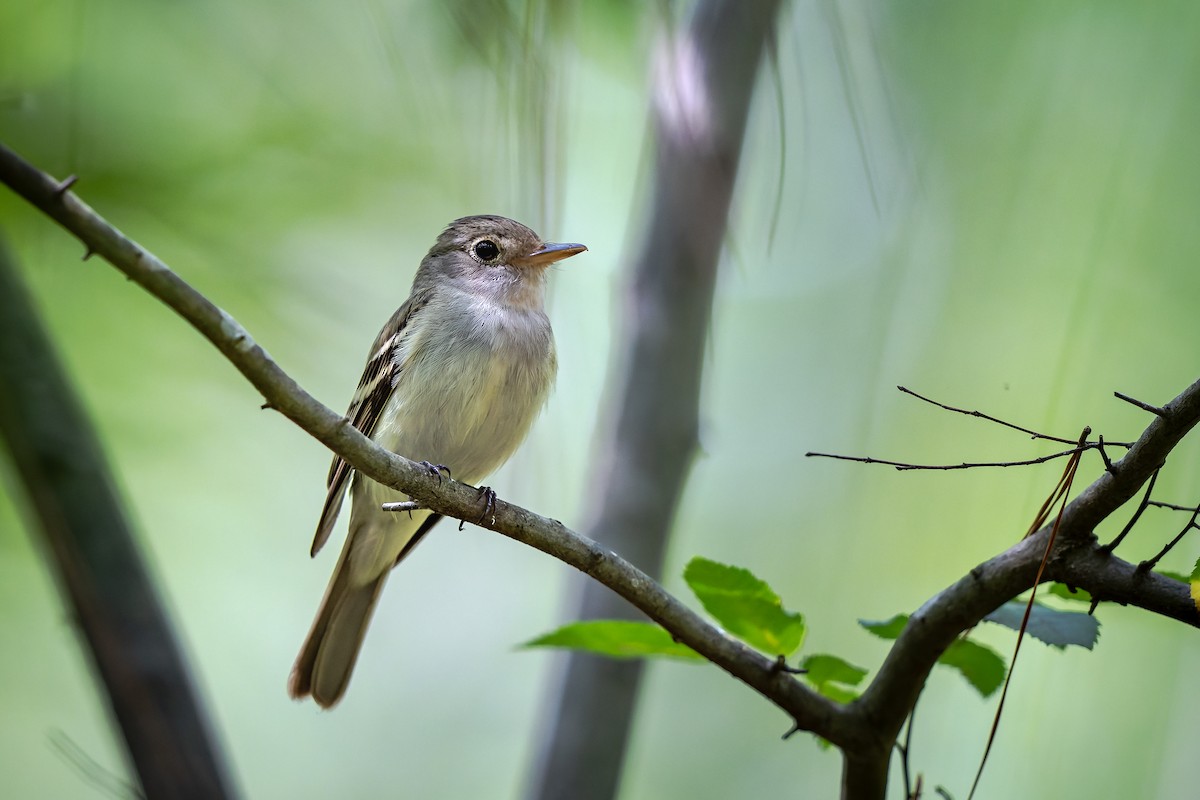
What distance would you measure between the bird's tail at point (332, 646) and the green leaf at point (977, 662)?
252 cm

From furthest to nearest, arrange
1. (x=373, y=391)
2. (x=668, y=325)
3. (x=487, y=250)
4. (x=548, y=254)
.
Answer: (x=487, y=250), (x=548, y=254), (x=373, y=391), (x=668, y=325)

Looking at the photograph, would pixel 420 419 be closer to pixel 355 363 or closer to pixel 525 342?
pixel 525 342

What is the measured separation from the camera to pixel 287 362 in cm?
430

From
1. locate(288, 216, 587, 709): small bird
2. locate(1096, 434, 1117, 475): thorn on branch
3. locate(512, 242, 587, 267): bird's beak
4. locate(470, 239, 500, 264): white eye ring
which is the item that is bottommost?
locate(1096, 434, 1117, 475): thorn on branch

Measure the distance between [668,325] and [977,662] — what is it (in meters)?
1.91

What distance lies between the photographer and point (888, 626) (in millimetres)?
2189

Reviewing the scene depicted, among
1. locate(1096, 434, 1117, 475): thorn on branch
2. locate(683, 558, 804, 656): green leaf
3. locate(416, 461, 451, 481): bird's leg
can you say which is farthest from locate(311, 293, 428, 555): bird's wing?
locate(1096, 434, 1117, 475): thorn on branch

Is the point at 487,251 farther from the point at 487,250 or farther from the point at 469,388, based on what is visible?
the point at 469,388

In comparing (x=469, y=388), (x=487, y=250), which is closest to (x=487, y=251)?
(x=487, y=250)

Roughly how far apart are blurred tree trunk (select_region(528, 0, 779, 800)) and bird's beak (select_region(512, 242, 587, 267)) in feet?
0.88

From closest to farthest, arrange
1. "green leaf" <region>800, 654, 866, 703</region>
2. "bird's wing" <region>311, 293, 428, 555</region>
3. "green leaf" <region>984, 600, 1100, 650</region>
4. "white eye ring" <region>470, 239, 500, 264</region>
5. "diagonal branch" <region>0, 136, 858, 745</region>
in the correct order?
"diagonal branch" <region>0, 136, 858, 745</region>
"green leaf" <region>984, 600, 1100, 650</region>
"green leaf" <region>800, 654, 866, 703</region>
"bird's wing" <region>311, 293, 428, 555</region>
"white eye ring" <region>470, 239, 500, 264</region>

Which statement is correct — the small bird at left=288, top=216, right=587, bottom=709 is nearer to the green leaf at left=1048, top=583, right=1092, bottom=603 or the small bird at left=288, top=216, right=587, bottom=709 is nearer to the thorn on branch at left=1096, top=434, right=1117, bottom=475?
the green leaf at left=1048, top=583, right=1092, bottom=603

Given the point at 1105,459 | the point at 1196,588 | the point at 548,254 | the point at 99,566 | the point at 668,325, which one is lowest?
the point at 99,566

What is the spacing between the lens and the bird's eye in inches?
172
